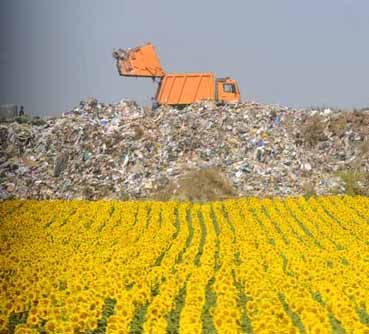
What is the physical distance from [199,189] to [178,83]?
8536 mm

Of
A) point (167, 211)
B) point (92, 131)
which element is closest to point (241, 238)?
point (167, 211)

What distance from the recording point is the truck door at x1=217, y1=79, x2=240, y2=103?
2992 centimetres

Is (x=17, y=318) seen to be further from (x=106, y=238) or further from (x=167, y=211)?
(x=167, y=211)

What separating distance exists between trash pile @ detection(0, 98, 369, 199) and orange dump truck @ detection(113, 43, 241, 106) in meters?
1.40

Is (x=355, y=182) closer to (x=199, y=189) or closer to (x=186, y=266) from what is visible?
(x=199, y=189)

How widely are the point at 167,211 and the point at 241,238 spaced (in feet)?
14.7

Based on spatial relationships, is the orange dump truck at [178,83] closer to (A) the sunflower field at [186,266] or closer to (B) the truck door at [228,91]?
(B) the truck door at [228,91]

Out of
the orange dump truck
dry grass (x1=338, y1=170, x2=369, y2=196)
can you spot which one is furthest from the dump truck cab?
dry grass (x1=338, y1=170, x2=369, y2=196)

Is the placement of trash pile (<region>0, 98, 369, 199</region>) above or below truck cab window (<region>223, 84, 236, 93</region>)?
below

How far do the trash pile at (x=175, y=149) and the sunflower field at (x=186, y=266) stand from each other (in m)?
2.85

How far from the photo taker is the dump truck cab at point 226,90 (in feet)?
98.1

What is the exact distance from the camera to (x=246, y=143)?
1012 inches

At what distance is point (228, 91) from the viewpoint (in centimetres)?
3028

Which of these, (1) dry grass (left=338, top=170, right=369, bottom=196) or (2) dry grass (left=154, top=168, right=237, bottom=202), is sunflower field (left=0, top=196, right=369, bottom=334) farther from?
(1) dry grass (left=338, top=170, right=369, bottom=196)
